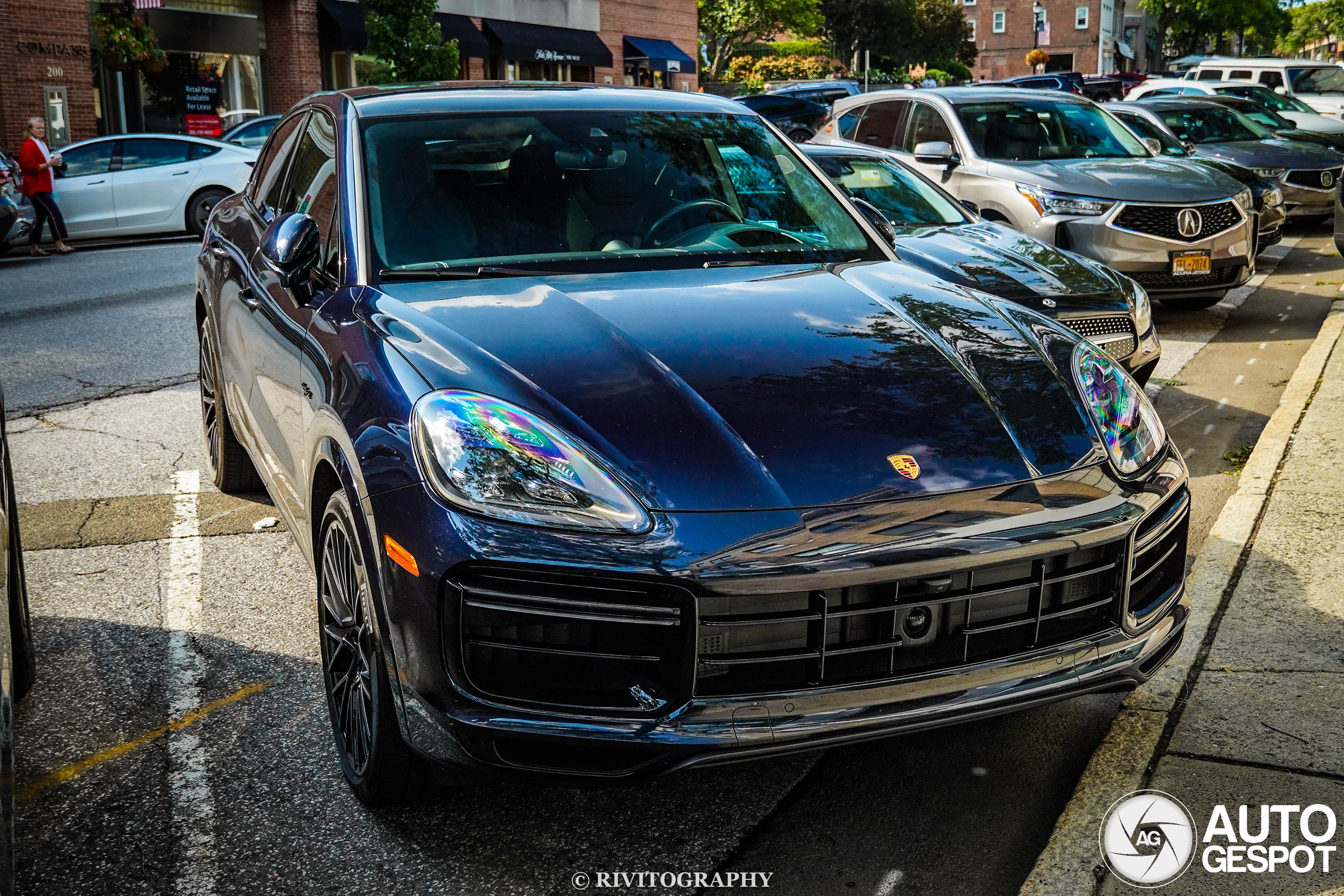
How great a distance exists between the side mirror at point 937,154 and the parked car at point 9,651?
7.69m

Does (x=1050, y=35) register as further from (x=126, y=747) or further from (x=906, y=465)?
(x=126, y=747)

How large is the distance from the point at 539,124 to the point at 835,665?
7.30ft

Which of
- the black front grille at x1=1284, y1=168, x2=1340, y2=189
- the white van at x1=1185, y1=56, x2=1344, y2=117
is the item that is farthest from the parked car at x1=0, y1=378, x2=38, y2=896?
the white van at x1=1185, y1=56, x2=1344, y2=117

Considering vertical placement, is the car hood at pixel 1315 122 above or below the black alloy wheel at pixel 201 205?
above

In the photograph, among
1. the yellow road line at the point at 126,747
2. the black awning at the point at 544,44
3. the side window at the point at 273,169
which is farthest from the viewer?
the black awning at the point at 544,44

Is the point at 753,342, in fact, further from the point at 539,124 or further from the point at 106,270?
the point at 106,270

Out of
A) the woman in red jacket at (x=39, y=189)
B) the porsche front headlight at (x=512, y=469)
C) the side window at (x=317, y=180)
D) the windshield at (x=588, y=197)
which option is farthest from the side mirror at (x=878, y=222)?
the woman in red jacket at (x=39, y=189)

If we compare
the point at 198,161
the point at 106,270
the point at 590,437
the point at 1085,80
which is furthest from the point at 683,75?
the point at 590,437

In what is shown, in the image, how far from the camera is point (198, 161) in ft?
59.3

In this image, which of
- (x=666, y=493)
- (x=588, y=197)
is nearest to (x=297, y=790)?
(x=666, y=493)

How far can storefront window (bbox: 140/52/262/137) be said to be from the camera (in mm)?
25125

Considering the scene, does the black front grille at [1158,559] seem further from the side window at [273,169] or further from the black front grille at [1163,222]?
the black front grille at [1163,222]

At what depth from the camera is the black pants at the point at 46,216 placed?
52.7ft

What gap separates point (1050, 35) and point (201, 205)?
8370 cm
